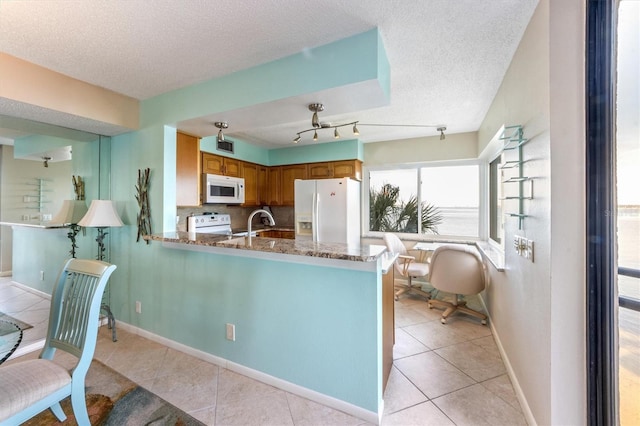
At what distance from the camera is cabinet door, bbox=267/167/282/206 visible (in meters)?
4.79

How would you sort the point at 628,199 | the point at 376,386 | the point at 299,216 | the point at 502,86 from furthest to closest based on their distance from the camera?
1. the point at 299,216
2. the point at 502,86
3. the point at 376,386
4. the point at 628,199

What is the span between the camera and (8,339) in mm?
1256

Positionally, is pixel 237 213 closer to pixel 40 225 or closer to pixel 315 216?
pixel 315 216

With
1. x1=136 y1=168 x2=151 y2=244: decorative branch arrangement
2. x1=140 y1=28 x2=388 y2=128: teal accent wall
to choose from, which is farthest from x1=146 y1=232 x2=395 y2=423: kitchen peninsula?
x1=140 y1=28 x2=388 y2=128: teal accent wall

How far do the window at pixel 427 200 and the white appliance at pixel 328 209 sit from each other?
654 millimetres

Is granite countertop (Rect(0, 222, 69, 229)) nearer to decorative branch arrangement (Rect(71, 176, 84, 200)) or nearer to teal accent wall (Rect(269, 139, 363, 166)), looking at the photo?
decorative branch arrangement (Rect(71, 176, 84, 200))

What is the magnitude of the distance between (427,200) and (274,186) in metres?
2.78

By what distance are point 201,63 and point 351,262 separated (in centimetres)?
187

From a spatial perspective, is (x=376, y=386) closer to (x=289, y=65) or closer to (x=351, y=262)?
(x=351, y=262)

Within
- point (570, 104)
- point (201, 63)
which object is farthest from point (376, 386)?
point (201, 63)

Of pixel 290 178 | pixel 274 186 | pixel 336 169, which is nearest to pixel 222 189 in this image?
pixel 274 186

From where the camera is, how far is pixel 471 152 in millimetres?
3809

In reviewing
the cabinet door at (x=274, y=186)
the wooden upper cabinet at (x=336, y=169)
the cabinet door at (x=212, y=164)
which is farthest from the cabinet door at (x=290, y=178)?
the cabinet door at (x=212, y=164)

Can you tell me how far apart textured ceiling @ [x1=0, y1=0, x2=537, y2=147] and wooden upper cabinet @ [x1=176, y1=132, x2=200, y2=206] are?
1.49 feet
